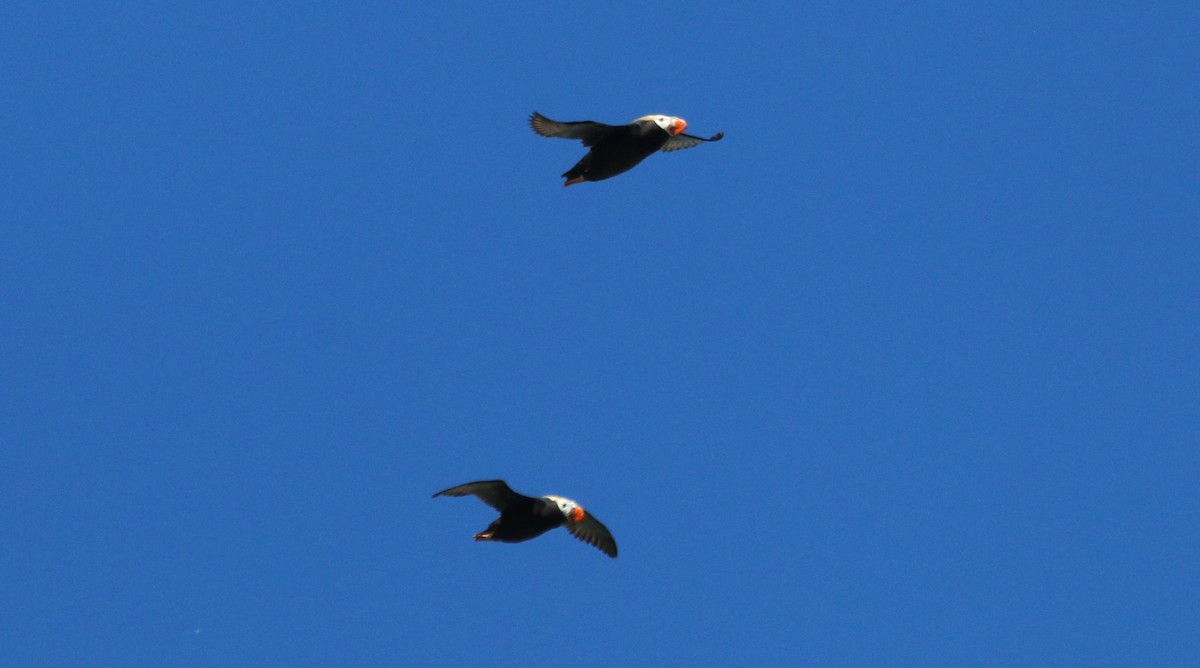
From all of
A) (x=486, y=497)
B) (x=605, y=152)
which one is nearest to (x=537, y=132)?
(x=605, y=152)

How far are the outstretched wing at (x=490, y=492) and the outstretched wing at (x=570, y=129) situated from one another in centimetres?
387

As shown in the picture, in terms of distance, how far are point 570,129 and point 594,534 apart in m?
5.09

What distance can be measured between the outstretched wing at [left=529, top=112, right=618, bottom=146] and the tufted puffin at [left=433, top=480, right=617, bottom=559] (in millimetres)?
3876

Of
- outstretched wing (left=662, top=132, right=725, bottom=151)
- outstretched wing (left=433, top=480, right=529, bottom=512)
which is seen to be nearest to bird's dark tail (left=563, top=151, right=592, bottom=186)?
outstretched wing (left=662, top=132, right=725, bottom=151)

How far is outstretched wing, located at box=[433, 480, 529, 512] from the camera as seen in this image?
17219 millimetres

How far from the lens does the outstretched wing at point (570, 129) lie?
17203 mm

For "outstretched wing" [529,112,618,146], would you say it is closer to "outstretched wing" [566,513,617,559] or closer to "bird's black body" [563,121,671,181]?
"bird's black body" [563,121,671,181]

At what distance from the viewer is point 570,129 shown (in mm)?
17344

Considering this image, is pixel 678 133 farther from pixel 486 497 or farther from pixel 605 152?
pixel 486 497

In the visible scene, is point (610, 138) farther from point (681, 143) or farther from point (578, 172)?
point (681, 143)

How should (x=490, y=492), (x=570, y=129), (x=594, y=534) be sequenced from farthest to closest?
(x=594, y=534) → (x=490, y=492) → (x=570, y=129)

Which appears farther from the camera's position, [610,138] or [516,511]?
[516,511]

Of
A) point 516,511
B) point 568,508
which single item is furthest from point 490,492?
point 568,508

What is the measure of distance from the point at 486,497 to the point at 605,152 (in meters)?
4.04
